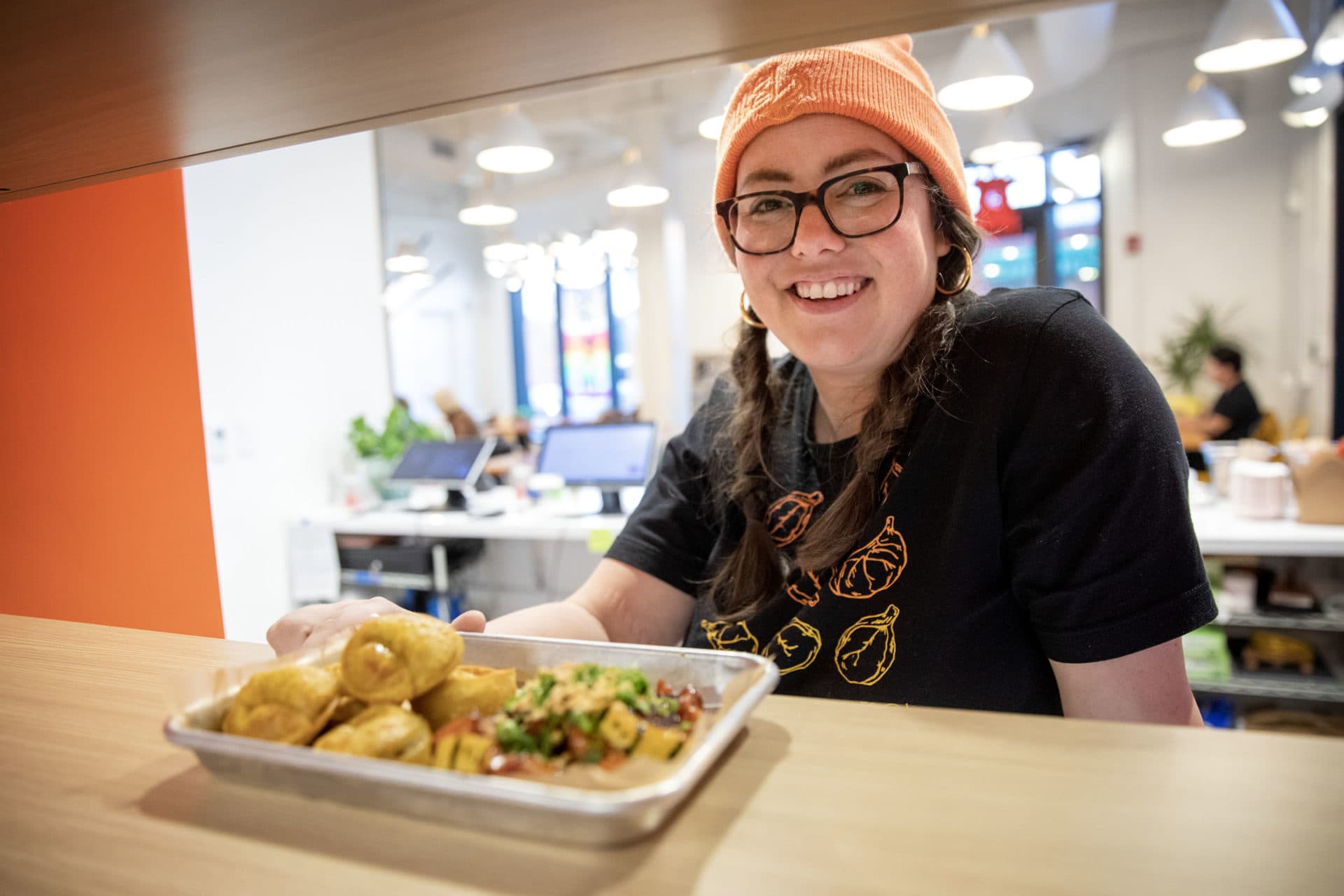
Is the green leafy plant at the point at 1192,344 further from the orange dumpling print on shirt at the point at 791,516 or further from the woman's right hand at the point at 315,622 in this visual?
the woman's right hand at the point at 315,622

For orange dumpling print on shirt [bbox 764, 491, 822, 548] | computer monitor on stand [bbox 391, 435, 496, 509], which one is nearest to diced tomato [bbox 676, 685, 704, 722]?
orange dumpling print on shirt [bbox 764, 491, 822, 548]

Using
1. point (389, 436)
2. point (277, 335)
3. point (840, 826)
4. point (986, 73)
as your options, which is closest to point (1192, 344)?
point (986, 73)

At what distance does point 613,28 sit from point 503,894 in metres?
0.45

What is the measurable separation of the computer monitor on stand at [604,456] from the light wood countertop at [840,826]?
3.11 meters

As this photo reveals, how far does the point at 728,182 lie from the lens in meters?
1.18

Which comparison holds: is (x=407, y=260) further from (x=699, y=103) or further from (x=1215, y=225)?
(x=1215, y=225)

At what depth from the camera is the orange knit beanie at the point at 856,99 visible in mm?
1028

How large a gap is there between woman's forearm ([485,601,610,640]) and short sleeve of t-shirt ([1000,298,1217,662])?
55 cm

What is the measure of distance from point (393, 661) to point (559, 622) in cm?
69

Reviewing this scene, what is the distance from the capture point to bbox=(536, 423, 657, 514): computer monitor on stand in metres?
3.70

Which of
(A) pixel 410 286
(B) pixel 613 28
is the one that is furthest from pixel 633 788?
(A) pixel 410 286

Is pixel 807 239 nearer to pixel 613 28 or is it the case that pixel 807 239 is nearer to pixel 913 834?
pixel 613 28

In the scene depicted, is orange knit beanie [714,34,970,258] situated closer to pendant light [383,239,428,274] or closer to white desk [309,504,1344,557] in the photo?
white desk [309,504,1344,557]

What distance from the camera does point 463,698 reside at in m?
0.53
